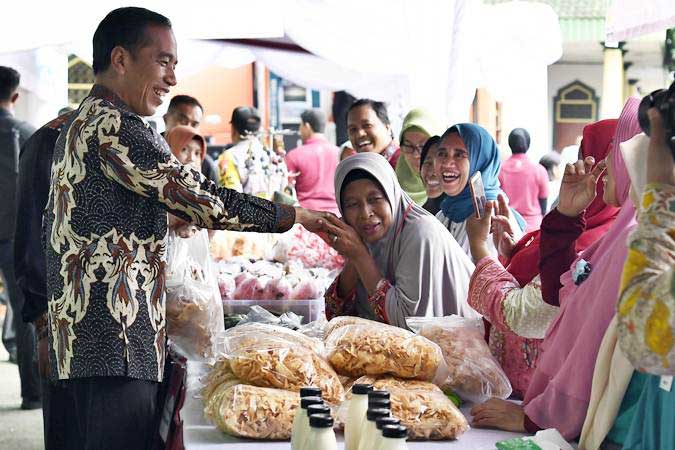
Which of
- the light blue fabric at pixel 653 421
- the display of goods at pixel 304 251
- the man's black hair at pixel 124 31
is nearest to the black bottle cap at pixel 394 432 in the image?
the light blue fabric at pixel 653 421

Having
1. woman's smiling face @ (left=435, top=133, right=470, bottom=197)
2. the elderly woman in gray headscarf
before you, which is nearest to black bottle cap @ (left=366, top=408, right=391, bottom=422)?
the elderly woman in gray headscarf

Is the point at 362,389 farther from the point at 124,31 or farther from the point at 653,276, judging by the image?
the point at 124,31

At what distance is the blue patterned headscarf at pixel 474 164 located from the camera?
4.42m

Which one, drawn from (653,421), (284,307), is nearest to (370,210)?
(284,307)

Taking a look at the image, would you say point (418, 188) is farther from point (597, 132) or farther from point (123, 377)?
point (123, 377)

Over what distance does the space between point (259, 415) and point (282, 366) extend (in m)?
0.17

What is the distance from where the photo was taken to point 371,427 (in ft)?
6.54

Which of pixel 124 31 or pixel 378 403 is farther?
pixel 124 31

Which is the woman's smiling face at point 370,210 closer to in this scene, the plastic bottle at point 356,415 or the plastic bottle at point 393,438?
the plastic bottle at point 356,415

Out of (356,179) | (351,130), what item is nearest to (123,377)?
(356,179)

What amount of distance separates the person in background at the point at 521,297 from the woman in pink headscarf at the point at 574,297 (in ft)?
0.29

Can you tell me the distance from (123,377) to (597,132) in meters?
1.44

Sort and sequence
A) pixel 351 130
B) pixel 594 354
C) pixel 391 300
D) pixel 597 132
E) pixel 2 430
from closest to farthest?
pixel 594 354
pixel 597 132
pixel 391 300
pixel 2 430
pixel 351 130

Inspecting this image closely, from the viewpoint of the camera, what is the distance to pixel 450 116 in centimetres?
599
